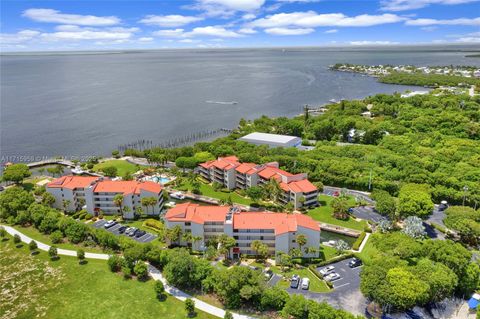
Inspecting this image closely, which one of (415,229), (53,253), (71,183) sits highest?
(71,183)

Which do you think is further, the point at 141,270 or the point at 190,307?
the point at 141,270

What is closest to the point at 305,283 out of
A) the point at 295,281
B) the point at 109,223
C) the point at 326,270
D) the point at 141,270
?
the point at 295,281

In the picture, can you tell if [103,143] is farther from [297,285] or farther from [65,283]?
[297,285]

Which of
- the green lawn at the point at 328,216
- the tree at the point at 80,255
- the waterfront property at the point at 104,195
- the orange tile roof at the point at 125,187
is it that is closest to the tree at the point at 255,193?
the green lawn at the point at 328,216

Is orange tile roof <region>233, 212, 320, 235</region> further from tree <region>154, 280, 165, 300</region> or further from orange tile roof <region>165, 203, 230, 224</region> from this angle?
tree <region>154, 280, 165, 300</region>

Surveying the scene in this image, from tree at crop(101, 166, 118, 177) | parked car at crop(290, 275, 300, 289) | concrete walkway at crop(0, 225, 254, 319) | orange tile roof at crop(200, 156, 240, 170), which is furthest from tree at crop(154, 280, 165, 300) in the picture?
tree at crop(101, 166, 118, 177)

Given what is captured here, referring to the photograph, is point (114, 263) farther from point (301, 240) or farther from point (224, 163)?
point (224, 163)

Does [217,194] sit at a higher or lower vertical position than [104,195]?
lower
